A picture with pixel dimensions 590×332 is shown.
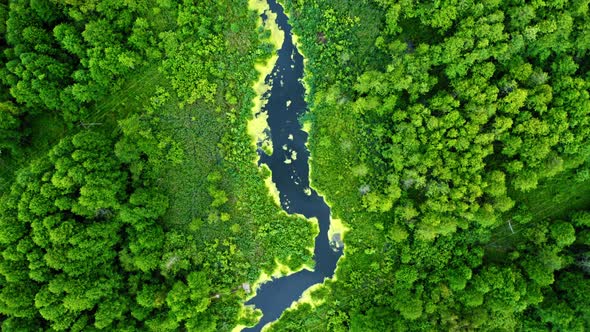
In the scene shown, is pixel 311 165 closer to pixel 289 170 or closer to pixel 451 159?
pixel 289 170

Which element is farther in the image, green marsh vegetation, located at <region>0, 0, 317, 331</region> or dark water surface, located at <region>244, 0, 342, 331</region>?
dark water surface, located at <region>244, 0, 342, 331</region>

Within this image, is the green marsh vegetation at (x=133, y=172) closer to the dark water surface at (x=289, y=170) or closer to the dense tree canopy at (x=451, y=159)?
the dark water surface at (x=289, y=170)

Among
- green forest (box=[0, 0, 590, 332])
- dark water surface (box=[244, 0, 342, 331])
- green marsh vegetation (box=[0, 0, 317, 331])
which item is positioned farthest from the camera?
dark water surface (box=[244, 0, 342, 331])

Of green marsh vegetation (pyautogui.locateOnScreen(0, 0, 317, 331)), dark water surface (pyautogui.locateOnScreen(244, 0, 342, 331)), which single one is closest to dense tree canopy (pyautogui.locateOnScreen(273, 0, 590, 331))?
dark water surface (pyautogui.locateOnScreen(244, 0, 342, 331))

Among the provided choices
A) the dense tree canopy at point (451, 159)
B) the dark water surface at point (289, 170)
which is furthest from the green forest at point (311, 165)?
the dark water surface at point (289, 170)

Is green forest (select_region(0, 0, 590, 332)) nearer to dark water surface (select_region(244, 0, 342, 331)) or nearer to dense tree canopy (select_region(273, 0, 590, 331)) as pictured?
dense tree canopy (select_region(273, 0, 590, 331))
